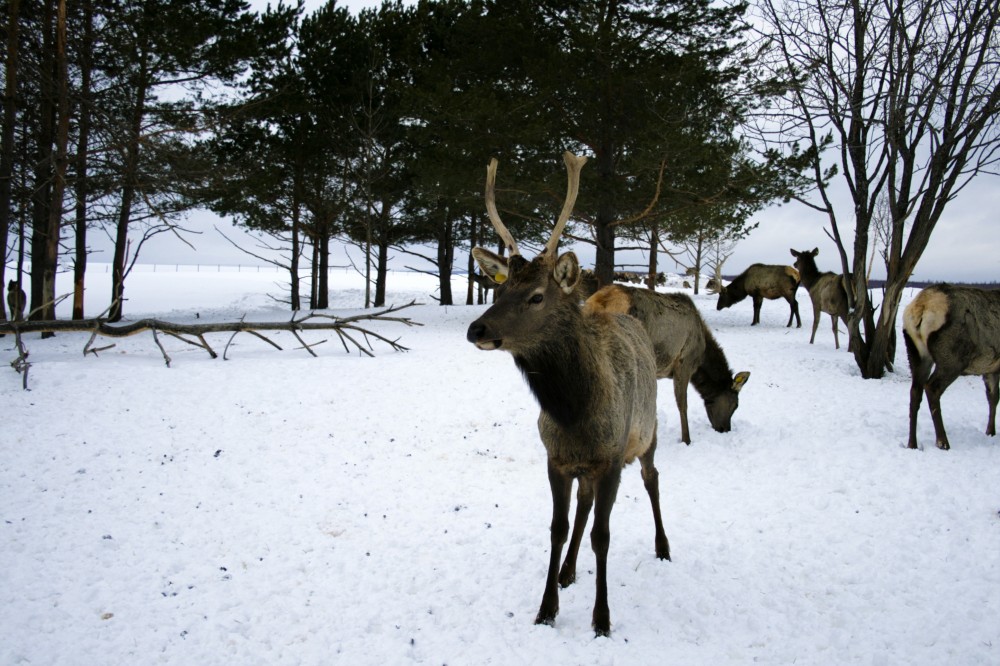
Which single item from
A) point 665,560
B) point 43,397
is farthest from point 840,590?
point 43,397

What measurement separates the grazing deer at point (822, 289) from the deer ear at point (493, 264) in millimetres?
9886

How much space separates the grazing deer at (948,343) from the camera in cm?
626

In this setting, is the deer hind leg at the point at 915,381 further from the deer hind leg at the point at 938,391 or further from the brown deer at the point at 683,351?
the brown deer at the point at 683,351

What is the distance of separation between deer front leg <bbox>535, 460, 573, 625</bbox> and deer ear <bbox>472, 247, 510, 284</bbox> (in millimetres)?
1260

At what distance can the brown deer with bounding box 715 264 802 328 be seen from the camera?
15930 mm

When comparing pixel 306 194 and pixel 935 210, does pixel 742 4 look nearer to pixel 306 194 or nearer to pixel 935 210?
pixel 935 210

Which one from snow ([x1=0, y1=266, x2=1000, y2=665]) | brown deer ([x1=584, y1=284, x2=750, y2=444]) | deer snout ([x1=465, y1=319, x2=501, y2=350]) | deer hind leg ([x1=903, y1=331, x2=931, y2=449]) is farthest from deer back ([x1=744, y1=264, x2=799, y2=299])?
deer snout ([x1=465, y1=319, x2=501, y2=350])

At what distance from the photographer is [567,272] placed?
346 cm

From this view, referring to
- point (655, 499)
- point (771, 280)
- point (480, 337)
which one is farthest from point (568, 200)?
point (771, 280)

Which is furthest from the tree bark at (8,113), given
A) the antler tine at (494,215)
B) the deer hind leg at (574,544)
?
the deer hind leg at (574,544)

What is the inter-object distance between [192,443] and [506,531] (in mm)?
3385

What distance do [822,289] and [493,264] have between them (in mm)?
11941

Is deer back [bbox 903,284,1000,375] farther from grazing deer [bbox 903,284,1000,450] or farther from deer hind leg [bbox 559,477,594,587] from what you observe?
deer hind leg [bbox 559,477,594,587]

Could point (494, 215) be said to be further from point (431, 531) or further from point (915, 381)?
point (915, 381)
